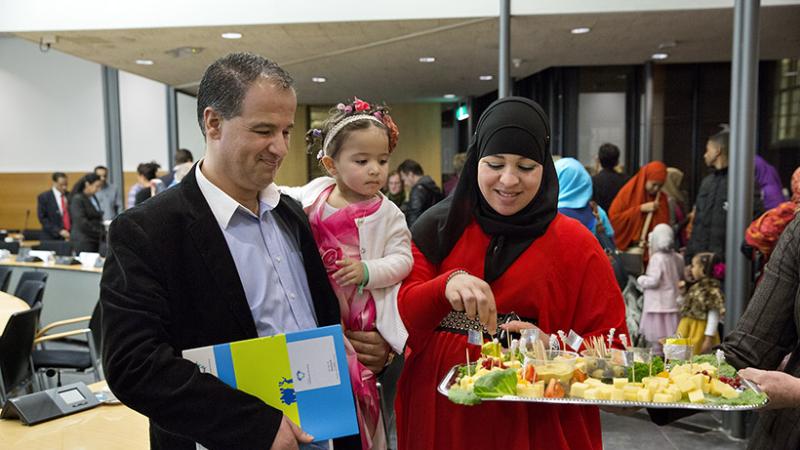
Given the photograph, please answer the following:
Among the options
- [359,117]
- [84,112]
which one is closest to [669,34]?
[359,117]

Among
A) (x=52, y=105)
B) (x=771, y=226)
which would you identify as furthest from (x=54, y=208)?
(x=771, y=226)

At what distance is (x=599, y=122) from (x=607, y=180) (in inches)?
129

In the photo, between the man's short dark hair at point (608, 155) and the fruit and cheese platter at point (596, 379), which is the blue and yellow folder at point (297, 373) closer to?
the fruit and cheese platter at point (596, 379)

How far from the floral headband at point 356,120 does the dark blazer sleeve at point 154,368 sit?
0.81 metres

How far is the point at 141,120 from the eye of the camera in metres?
14.1

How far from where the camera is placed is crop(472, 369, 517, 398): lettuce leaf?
151 centimetres

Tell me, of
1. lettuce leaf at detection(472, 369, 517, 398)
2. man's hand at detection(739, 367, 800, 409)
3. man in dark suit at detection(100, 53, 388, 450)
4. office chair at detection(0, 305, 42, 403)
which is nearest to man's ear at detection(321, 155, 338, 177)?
man in dark suit at detection(100, 53, 388, 450)

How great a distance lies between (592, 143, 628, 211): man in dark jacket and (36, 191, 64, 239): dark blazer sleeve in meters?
8.66

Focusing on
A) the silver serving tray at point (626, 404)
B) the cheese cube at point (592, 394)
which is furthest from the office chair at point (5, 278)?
the cheese cube at point (592, 394)

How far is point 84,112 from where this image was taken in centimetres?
1367

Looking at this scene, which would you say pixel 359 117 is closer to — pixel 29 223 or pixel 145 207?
pixel 145 207

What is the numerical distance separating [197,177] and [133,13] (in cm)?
527

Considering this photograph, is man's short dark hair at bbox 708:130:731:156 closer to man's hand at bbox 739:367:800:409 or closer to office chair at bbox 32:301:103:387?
man's hand at bbox 739:367:800:409

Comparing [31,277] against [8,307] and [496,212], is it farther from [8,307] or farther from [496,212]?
[496,212]
